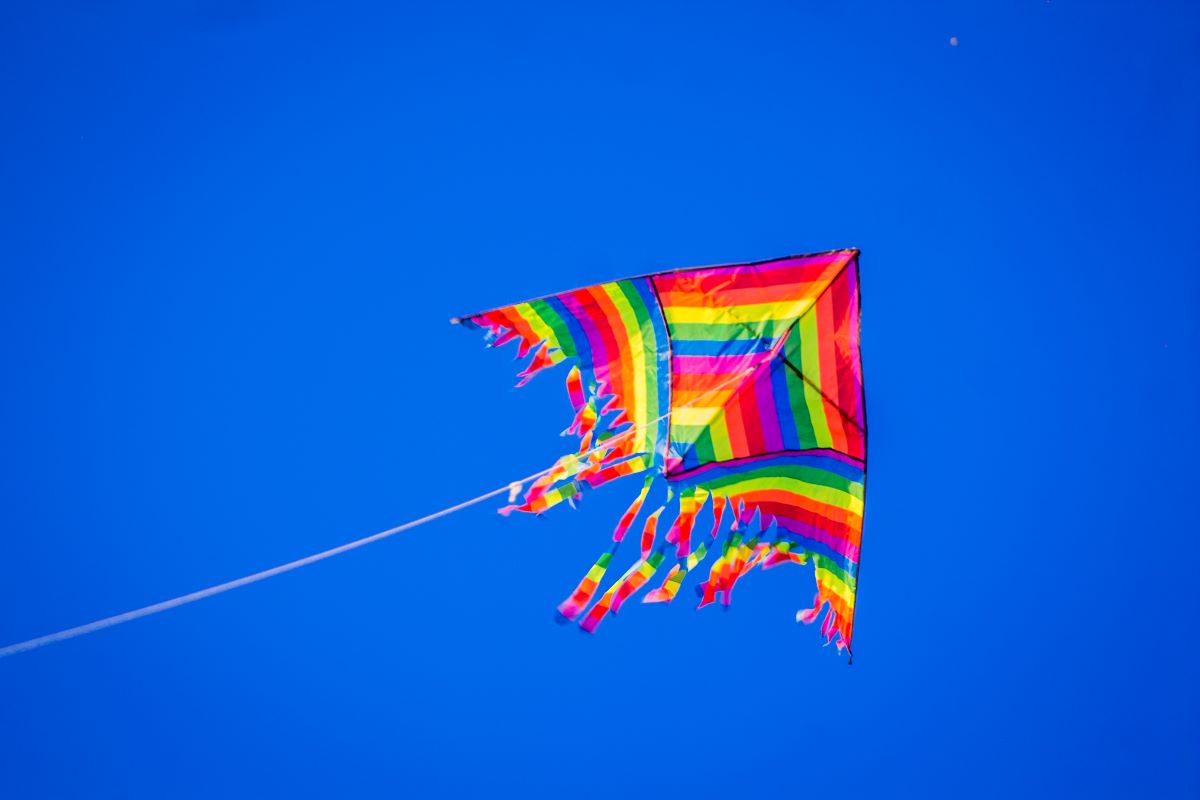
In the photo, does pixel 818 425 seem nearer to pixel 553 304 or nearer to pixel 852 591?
pixel 852 591

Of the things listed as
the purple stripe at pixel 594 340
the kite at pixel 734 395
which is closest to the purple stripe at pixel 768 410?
the kite at pixel 734 395

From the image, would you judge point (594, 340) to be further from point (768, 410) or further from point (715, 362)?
point (768, 410)

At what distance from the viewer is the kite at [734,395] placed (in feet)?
9.57

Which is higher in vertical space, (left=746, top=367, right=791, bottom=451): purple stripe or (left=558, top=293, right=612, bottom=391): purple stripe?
(left=558, top=293, right=612, bottom=391): purple stripe

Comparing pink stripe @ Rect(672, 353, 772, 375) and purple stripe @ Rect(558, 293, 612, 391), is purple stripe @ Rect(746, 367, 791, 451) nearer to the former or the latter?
pink stripe @ Rect(672, 353, 772, 375)

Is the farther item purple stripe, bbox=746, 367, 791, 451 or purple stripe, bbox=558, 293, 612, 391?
purple stripe, bbox=746, 367, 791, 451

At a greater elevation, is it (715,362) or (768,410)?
(715,362)

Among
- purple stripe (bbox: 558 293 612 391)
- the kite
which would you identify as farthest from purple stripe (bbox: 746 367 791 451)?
purple stripe (bbox: 558 293 612 391)

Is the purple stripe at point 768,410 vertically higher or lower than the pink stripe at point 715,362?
lower

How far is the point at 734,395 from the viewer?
10.1 feet

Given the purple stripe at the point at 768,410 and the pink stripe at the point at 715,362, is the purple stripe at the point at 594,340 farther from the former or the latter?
the purple stripe at the point at 768,410

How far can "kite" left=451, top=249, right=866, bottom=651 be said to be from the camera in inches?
115

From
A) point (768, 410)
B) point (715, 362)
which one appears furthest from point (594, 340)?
point (768, 410)

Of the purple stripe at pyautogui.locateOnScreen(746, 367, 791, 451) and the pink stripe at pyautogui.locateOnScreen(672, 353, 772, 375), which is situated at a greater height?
the pink stripe at pyautogui.locateOnScreen(672, 353, 772, 375)
